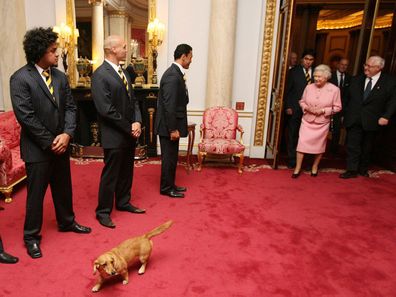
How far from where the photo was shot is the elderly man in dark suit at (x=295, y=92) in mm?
4840

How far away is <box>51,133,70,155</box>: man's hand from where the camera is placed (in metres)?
2.40

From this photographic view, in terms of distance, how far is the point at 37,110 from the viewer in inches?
92.5

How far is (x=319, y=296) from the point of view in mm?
2223

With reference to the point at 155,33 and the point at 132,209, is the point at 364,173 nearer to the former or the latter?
the point at 132,209

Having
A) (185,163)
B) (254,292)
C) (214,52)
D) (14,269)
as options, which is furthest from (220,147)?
(14,269)

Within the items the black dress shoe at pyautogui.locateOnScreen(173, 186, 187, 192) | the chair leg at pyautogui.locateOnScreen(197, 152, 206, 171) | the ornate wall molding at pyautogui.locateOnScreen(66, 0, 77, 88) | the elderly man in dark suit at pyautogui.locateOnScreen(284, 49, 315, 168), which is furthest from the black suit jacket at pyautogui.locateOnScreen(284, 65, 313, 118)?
the ornate wall molding at pyautogui.locateOnScreen(66, 0, 77, 88)

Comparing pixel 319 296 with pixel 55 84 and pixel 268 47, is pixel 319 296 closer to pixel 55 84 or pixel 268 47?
pixel 55 84

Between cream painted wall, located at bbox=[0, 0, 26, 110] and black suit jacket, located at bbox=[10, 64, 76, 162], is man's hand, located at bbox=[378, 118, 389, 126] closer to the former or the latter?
black suit jacket, located at bbox=[10, 64, 76, 162]

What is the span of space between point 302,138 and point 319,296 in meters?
2.65

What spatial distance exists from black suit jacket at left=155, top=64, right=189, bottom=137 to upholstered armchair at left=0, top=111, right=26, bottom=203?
1572 millimetres

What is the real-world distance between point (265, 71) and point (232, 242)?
3232 mm

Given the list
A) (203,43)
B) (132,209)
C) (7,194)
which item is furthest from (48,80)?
(203,43)

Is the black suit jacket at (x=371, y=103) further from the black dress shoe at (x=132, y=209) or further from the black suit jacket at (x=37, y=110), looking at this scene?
the black suit jacket at (x=37, y=110)

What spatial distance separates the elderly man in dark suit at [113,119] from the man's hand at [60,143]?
0.38 meters
